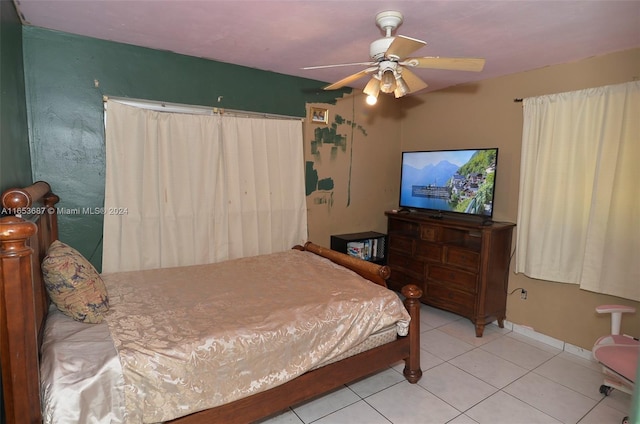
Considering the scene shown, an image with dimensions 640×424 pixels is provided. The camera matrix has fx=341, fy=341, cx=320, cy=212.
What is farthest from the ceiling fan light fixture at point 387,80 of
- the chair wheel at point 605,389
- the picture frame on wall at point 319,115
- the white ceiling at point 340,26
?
the chair wheel at point 605,389

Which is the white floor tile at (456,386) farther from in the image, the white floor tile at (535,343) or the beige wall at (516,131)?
the beige wall at (516,131)

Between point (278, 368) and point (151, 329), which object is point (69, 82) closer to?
point (151, 329)

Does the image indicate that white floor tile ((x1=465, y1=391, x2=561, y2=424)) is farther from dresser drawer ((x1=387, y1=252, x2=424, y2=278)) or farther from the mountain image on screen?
the mountain image on screen

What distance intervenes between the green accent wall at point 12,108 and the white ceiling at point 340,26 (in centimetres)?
20

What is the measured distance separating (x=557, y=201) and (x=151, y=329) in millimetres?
3269

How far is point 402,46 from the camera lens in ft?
5.83

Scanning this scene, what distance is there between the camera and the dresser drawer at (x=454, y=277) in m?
3.28

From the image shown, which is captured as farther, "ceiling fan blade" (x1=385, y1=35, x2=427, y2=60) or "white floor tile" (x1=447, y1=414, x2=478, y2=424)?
"white floor tile" (x1=447, y1=414, x2=478, y2=424)

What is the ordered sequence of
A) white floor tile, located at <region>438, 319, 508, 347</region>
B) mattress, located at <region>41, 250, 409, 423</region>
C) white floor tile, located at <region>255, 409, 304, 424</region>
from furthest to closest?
1. white floor tile, located at <region>438, 319, 508, 347</region>
2. white floor tile, located at <region>255, 409, 304, 424</region>
3. mattress, located at <region>41, 250, 409, 423</region>

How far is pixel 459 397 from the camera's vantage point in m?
2.33

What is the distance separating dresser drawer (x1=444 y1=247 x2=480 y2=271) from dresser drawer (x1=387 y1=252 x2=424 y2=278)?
34 cm

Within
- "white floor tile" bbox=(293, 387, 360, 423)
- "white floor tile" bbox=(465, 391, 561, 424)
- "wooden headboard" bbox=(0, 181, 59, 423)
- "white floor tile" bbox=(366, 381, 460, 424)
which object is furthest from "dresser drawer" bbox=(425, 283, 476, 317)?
"wooden headboard" bbox=(0, 181, 59, 423)

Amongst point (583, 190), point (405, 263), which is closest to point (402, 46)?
point (583, 190)

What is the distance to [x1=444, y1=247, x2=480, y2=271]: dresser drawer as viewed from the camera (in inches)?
127
